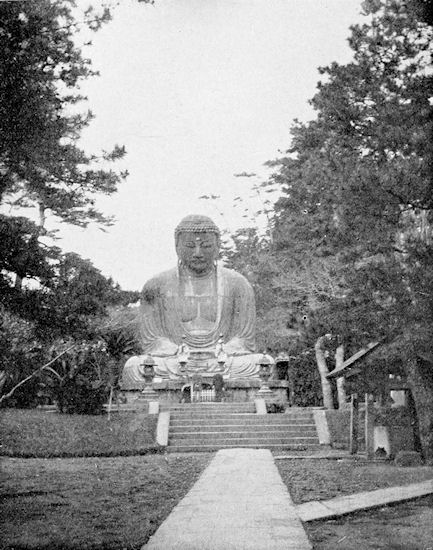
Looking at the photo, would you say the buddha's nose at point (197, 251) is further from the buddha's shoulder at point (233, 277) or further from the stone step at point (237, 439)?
the stone step at point (237, 439)

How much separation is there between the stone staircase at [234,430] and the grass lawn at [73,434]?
0.64 m

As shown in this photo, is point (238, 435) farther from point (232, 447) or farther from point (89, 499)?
point (89, 499)

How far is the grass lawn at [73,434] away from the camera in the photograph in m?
13.3

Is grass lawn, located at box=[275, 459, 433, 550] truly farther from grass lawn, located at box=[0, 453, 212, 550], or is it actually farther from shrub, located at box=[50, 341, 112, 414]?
shrub, located at box=[50, 341, 112, 414]

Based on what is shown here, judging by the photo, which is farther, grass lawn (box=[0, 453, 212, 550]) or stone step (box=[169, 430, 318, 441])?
stone step (box=[169, 430, 318, 441])

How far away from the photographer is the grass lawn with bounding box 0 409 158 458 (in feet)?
43.6

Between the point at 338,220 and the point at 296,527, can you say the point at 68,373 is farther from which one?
the point at 296,527

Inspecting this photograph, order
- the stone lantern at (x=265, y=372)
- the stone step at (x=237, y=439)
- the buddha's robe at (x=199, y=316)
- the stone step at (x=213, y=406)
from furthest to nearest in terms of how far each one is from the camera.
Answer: the buddha's robe at (x=199, y=316)
the stone lantern at (x=265, y=372)
the stone step at (x=213, y=406)
the stone step at (x=237, y=439)

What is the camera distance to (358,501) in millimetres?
7047

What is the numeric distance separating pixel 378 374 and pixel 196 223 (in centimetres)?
1314

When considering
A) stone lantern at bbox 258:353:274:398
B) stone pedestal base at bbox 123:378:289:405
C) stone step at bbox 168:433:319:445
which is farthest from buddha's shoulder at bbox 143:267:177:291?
stone step at bbox 168:433:319:445

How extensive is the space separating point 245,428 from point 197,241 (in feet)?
32.2

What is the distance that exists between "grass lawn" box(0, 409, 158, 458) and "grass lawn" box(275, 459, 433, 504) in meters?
3.74

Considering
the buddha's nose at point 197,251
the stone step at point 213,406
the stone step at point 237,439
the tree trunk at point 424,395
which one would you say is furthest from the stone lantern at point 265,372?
the tree trunk at point 424,395
